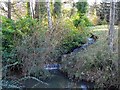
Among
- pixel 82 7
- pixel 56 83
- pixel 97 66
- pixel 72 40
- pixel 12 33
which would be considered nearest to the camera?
pixel 97 66

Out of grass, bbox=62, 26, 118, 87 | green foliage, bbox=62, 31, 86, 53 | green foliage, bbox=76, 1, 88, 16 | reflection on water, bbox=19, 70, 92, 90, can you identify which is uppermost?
green foliage, bbox=76, 1, 88, 16

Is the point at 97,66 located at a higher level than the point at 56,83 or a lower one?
higher

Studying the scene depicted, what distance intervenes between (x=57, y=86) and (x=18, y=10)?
5.06m

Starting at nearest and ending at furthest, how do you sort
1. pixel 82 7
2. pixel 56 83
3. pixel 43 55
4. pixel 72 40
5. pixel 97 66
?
pixel 97 66 → pixel 56 83 → pixel 43 55 → pixel 72 40 → pixel 82 7

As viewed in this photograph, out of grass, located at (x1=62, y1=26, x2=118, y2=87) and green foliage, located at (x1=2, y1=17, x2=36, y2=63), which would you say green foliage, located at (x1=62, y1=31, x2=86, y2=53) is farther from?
Answer: green foliage, located at (x1=2, y1=17, x2=36, y2=63)

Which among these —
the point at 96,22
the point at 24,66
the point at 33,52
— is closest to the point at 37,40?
the point at 33,52

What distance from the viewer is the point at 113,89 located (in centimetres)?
541

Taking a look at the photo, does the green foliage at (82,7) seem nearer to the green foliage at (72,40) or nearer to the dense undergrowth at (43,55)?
the green foliage at (72,40)

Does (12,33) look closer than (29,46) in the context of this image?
No

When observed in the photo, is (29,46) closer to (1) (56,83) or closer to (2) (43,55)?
(2) (43,55)

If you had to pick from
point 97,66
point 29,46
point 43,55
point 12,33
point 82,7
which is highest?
point 82,7

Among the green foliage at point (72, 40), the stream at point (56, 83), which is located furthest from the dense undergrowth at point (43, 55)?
the green foliage at point (72, 40)

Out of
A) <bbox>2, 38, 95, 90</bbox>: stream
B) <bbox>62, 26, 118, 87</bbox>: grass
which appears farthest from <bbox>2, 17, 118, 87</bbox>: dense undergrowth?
<bbox>2, 38, 95, 90</bbox>: stream

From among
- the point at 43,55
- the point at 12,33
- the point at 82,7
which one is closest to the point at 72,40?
the point at 43,55
